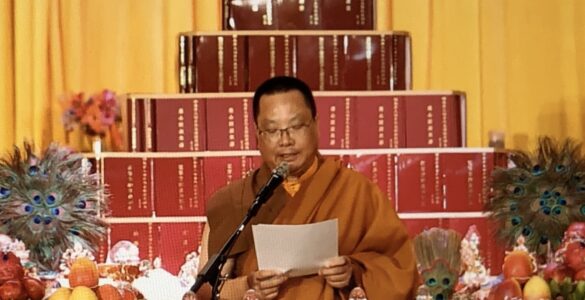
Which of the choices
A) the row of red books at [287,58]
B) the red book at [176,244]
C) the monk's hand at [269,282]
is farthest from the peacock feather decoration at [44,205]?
the monk's hand at [269,282]

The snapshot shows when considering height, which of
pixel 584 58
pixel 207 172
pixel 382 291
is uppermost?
pixel 584 58

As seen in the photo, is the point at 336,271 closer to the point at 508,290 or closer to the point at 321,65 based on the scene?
the point at 508,290

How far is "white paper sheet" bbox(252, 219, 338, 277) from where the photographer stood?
219 cm

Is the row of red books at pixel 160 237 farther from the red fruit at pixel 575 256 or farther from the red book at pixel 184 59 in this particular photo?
the red fruit at pixel 575 256

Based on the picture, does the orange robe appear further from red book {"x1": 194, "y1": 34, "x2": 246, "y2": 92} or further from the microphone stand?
red book {"x1": 194, "y1": 34, "x2": 246, "y2": 92}

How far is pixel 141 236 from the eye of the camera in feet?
10.7

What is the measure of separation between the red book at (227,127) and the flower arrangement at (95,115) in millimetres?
422

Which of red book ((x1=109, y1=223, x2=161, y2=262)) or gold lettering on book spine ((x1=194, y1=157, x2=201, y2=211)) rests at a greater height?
gold lettering on book spine ((x1=194, y1=157, x2=201, y2=211))

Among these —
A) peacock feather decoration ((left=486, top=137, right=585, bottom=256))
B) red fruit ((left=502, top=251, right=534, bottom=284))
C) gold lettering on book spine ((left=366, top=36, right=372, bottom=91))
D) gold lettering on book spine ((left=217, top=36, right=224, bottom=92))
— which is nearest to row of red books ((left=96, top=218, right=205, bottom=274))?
gold lettering on book spine ((left=217, top=36, right=224, bottom=92))

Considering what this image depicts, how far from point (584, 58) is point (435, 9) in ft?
1.86

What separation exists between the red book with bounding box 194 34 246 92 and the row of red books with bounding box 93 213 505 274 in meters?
0.43

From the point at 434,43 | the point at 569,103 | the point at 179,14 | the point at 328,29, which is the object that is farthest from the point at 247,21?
the point at 569,103

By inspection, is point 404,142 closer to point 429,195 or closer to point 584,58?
point 429,195

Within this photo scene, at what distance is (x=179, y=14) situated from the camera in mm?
4055
